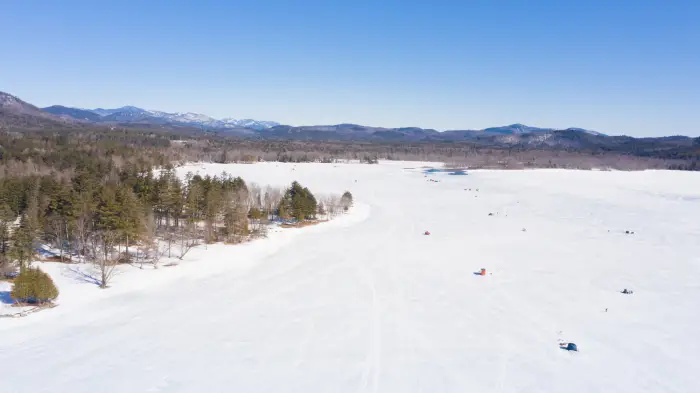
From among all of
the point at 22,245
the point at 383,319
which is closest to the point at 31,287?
the point at 22,245

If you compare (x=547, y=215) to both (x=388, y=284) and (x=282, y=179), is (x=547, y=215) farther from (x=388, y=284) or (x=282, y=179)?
(x=282, y=179)

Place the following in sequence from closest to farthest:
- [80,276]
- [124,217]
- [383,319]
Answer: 1. [383,319]
2. [80,276]
3. [124,217]

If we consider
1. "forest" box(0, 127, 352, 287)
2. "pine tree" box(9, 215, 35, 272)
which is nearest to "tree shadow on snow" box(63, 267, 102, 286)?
"forest" box(0, 127, 352, 287)

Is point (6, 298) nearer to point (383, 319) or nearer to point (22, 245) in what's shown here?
point (22, 245)

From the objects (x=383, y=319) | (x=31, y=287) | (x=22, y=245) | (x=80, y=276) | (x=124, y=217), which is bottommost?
(x=383, y=319)

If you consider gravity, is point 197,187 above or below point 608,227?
above

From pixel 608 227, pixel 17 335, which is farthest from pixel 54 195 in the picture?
pixel 608 227
